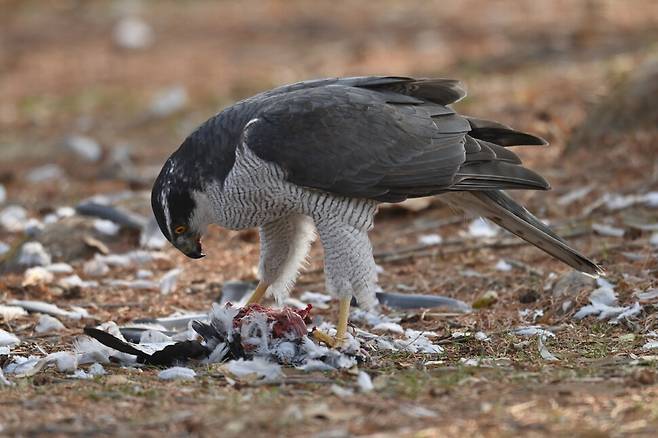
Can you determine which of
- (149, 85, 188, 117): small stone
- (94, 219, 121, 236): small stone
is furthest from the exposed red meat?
(149, 85, 188, 117): small stone

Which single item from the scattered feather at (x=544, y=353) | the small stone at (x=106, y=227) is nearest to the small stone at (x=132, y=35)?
the small stone at (x=106, y=227)

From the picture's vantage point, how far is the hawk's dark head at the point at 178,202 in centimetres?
584

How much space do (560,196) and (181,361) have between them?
14.0 feet

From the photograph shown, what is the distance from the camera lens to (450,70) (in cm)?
1392

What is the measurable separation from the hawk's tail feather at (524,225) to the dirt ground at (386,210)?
0.34 m

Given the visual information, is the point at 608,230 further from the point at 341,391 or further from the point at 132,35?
the point at 132,35

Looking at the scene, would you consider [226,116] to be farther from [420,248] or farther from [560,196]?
[560,196]

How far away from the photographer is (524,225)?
6.11 metres

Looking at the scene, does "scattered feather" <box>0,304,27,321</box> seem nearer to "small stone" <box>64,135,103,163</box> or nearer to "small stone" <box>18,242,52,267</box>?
"small stone" <box>18,242,52,267</box>

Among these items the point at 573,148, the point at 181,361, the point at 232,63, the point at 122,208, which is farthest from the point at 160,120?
the point at 181,361

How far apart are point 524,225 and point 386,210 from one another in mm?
2817

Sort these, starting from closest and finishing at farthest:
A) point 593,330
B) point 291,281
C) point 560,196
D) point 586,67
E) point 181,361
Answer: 1. point 181,361
2. point 593,330
3. point 291,281
4. point 560,196
5. point 586,67

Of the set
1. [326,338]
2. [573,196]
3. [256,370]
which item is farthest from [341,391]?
[573,196]

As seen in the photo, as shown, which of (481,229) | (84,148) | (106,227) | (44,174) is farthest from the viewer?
(84,148)
